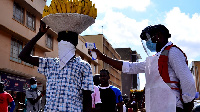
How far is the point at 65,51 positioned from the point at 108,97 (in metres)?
3.23

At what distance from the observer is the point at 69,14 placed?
3.21 metres

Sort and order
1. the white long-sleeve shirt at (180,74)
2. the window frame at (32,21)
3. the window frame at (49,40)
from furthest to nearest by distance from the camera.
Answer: the window frame at (49,40) < the window frame at (32,21) < the white long-sleeve shirt at (180,74)

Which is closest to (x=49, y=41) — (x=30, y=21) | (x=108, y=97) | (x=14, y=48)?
(x=30, y=21)

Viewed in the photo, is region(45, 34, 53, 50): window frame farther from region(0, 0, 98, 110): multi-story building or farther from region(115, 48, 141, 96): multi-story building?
region(115, 48, 141, 96): multi-story building

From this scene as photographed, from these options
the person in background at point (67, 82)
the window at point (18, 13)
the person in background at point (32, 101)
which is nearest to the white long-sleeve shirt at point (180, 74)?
the person in background at point (67, 82)

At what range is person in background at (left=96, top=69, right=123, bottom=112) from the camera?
626 centimetres

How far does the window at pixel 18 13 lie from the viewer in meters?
21.9

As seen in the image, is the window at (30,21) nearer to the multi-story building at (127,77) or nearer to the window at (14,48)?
Result: the window at (14,48)

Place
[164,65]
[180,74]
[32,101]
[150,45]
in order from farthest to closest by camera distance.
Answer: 1. [32,101]
2. [150,45]
3. [164,65]
4. [180,74]

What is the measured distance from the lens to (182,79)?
9.82 feet

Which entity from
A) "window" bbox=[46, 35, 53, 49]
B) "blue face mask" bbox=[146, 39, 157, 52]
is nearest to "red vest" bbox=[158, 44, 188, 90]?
"blue face mask" bbox=[146, 39, 157, 52]

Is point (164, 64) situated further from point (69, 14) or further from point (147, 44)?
point (69, 14)

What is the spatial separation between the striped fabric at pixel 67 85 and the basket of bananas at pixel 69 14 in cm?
39

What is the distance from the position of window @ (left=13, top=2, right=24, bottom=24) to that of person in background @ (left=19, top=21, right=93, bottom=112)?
770 inches
